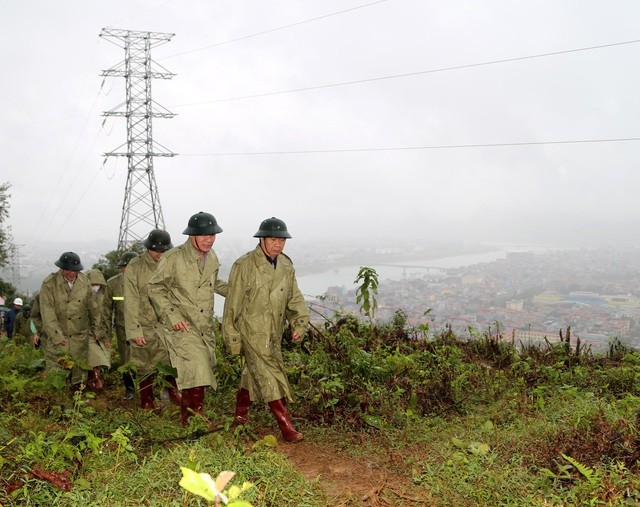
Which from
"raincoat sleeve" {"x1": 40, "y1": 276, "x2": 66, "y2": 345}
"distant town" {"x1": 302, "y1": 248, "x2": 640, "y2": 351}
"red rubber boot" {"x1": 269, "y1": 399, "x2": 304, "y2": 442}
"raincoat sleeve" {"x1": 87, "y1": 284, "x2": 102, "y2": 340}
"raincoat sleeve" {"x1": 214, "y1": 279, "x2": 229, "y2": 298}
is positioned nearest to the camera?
"red rubber boot" {"x1": 269, "y1": 399, "x2": 304, "y2": 442}

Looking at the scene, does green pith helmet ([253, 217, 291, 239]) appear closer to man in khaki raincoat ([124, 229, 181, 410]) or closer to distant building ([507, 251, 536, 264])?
man in khaki raincoat ([124, 229, 181, 410])

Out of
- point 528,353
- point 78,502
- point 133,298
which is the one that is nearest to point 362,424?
point 78,502

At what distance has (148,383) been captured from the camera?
6219mm

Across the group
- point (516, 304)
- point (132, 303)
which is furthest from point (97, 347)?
point (516, 304)

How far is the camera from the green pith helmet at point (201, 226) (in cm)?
525

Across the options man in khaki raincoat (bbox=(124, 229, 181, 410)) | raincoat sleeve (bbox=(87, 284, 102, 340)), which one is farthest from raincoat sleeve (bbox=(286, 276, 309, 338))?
raincoat sleeve (bbox=(87, 284, 102, 340))

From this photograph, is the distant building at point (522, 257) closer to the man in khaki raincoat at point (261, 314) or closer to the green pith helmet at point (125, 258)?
the green pith helmet at point (125, 258)

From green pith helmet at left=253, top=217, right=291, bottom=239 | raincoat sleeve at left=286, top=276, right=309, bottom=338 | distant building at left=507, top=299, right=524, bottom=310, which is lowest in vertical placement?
distant building at left=507, top=299, right=524, bottom=310

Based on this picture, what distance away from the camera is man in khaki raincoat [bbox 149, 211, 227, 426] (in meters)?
5.14

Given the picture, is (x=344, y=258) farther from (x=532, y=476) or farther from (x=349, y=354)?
(x=532, y=476)

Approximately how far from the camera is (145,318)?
6.36 meters

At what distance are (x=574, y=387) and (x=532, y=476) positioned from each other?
2.73 m

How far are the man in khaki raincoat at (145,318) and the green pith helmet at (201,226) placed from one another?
1.14m

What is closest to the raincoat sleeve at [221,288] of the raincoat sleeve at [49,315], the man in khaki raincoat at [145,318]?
the man in khaki raincoat at [145,318]
